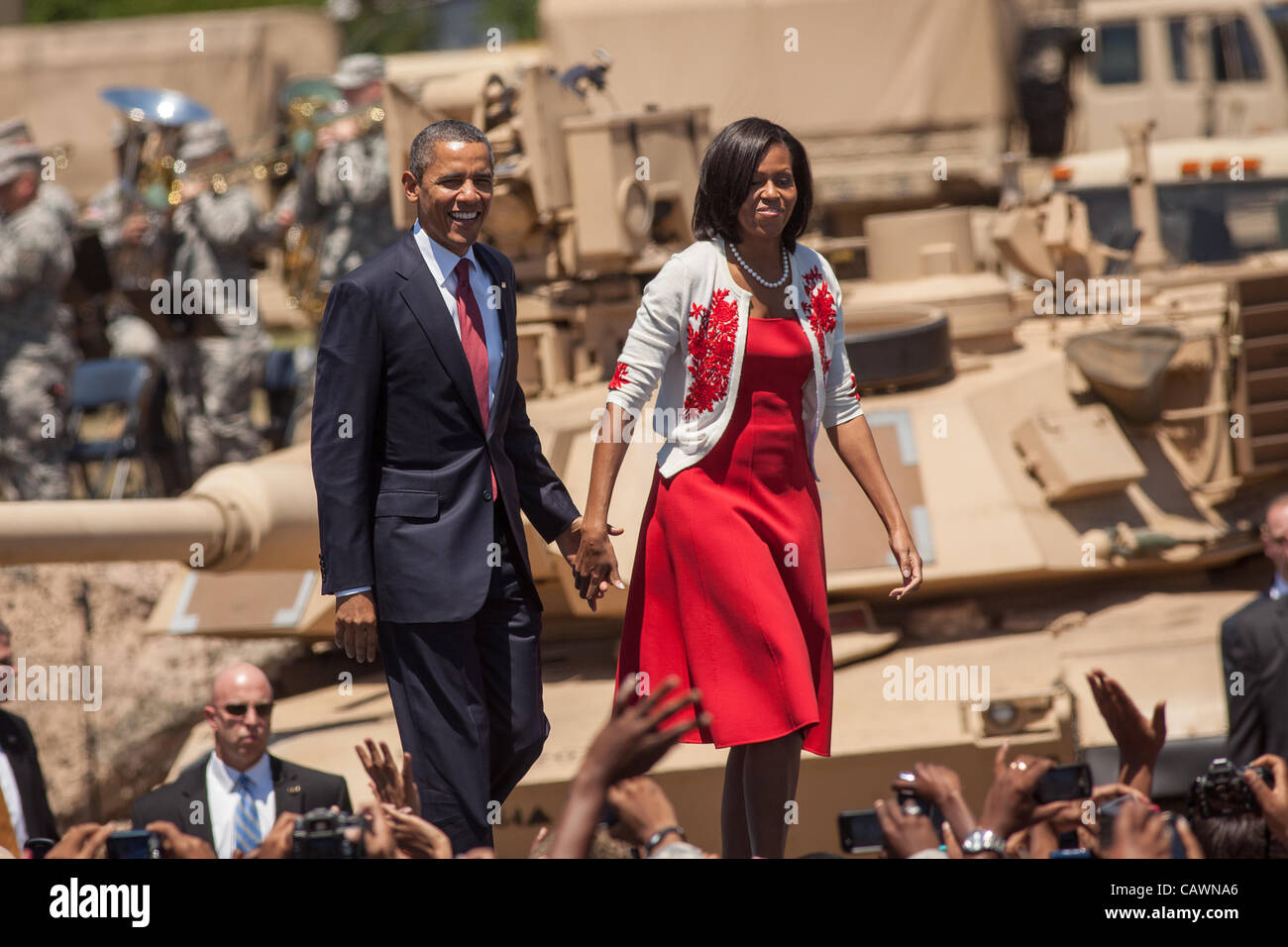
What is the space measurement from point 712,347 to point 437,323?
25.1 inches

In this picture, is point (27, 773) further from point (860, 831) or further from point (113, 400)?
point (113, 400)

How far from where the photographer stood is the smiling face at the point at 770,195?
13.9 ft

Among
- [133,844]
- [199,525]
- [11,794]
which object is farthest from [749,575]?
[11,794]

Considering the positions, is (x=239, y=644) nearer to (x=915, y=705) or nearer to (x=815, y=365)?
(x=915, y=705)

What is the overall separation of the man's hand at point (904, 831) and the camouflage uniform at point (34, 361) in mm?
7934

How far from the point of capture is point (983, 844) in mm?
3719

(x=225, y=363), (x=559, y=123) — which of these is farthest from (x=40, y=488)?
(x=559, y=123)

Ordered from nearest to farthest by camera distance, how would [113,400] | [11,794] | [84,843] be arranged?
[84,843], [11,794], [113,400]

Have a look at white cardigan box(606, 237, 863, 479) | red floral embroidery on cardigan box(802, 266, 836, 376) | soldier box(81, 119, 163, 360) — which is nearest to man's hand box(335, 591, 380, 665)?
white cardigan box(606, 237, 863, 479)

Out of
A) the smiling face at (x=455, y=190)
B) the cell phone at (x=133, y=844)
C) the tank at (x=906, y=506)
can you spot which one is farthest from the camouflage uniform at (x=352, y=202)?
the cell phone at (x=133, y=844)

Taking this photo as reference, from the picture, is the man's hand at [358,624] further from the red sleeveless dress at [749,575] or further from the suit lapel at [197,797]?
the suit lapel at [197,797]

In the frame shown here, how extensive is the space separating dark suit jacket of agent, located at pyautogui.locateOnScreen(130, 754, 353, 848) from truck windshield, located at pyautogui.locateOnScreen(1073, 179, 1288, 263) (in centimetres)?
694

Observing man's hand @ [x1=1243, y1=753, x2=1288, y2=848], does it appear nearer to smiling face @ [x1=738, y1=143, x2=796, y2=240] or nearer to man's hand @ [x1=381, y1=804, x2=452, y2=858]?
smiling face @ [x1=738, y1=143, x2=796, y2=240]
